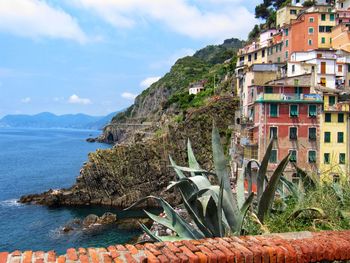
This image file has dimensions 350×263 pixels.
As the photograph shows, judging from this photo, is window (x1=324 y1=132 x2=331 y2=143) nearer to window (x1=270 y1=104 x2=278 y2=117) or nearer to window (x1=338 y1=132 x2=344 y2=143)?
window (x1=338 y1=132 x2=344 y2=143)

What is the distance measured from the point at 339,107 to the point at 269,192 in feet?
93.5

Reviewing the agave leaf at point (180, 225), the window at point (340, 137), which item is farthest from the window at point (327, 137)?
the agave leaf at point (180, 225)

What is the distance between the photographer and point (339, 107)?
109ft

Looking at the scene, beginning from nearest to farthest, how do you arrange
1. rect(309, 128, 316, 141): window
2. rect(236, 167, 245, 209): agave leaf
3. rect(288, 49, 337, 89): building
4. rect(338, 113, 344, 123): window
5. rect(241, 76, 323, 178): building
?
rect(236, 167, 245, 209): agave leaf < rect(338, 113, 344, 123): window < rect(241, 76, 323, 178): building < rect(309, 128, 316, 141): window < rect(288, 49, 337, 89): building

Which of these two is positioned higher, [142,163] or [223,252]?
[223,252]

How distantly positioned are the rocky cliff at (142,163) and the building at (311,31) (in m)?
11.0

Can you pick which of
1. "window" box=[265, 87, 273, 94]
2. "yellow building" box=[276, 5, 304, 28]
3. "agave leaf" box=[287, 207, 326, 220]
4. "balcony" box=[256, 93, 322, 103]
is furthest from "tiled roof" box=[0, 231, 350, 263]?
"yellow building" box=[276, 5, 304, 28]

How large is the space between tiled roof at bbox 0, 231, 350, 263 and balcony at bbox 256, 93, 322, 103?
28.7 metres

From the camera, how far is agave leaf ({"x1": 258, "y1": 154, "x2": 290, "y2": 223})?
23.0 feet

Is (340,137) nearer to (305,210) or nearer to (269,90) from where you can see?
(269,90)

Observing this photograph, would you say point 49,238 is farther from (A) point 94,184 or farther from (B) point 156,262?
(B) point 156,262

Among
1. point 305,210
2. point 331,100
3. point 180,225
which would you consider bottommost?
point 180,225

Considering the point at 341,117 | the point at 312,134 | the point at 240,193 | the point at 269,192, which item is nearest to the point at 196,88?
the point at 312,134

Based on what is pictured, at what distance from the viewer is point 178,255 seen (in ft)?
15.1
